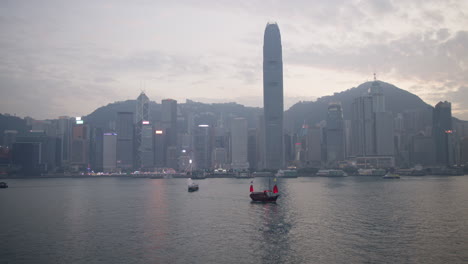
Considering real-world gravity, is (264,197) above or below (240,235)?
above

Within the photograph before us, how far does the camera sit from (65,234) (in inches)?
2761

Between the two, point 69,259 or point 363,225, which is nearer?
Result: point 69,259

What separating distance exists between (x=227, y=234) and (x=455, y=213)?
186ft

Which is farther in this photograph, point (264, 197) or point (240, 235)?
point (264, 197)

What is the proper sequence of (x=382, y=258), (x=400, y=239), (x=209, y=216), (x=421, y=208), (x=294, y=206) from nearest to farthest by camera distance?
1. (x=382, y=258)
2. (x=400, y=239)
3. (x=209, y=216)
4. (x=421, y=208)
5. (x=294, y=206)

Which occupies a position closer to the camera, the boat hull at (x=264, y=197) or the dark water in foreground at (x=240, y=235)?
the dark water in foreground at (x=240, y=235)

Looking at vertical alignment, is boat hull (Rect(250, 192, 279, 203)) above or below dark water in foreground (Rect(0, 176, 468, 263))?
above

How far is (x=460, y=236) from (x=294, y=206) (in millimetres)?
48177

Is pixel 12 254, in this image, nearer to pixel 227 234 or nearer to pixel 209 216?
pixel 227 234

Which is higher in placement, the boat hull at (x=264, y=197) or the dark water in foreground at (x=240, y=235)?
the boat hull at (x=264, y=197)

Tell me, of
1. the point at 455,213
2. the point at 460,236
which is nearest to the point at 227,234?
the point at 460,236

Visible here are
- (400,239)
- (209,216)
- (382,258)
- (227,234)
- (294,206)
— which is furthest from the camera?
(294,206)

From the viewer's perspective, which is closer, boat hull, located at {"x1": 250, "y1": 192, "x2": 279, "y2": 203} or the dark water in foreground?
the dark water in foreground

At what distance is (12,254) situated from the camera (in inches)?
2190
